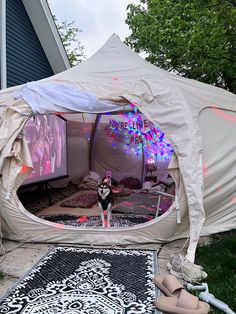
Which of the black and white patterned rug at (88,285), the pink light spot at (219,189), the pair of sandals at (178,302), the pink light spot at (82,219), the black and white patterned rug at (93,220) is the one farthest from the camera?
the pink light spot at (82,219)

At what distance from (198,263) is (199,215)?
51 cm

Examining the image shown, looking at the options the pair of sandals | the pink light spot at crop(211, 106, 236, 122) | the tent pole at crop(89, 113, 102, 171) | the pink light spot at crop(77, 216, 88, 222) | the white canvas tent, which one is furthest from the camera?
the tent pole at crop(89, 113, 102, 171)

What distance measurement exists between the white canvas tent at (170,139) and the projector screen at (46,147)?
60.4 inches

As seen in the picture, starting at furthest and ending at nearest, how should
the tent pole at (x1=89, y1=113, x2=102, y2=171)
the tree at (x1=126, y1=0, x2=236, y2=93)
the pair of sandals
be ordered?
the tent pole at (x1=89, y1=113, x2=102, y2=171)
the tree at (x1=126, y1=0, x2=236, y2=93)
the pair of sandals

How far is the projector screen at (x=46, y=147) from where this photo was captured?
19.7ft

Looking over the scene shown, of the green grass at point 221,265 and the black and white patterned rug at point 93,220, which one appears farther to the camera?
the black and white patterned rug at point 93,220

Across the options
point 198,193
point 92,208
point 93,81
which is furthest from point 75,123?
point 198,193

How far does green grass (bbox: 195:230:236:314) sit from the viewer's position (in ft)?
8.77

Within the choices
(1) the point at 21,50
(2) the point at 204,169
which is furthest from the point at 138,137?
(2) the point at 204,169

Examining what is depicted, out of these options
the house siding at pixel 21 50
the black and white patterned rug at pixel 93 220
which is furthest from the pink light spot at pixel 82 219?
the house siding at pixel 21 50

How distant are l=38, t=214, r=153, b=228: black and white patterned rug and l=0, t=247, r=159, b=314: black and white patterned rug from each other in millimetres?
1050

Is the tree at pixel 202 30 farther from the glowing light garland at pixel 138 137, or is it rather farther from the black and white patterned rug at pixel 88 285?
the black and white patterned rug at pixel 88 285

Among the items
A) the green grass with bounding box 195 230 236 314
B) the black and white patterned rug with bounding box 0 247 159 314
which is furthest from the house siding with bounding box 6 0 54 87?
the green grass with bounding box 195 230 236 314

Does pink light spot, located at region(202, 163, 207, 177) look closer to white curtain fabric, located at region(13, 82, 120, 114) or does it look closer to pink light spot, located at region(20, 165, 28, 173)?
white curtain fabric, located at region(13, 82, 120, 114)
